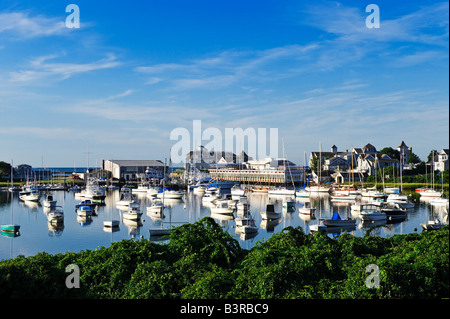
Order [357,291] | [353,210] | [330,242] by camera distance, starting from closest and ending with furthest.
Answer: [357,291] → [330,242] → [353,210]

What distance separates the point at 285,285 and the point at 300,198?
177 feet

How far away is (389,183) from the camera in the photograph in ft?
246

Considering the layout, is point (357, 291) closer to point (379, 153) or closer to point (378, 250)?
point (378, 250)

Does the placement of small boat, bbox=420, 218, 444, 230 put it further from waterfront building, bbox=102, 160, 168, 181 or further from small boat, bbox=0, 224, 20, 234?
waterfront building, bbox=102, 160, 168, 181

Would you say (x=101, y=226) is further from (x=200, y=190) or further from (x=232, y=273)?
(x=200, y=190)

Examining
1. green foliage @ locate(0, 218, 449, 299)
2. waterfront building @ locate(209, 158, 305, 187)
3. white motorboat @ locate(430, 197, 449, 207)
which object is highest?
waterfront building @ locate(209, 158, 305, 187)

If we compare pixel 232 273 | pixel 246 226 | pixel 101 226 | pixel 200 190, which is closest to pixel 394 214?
pixel 246 226

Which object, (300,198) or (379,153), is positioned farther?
(379,153)

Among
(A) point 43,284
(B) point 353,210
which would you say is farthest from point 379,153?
(A) point 43,284

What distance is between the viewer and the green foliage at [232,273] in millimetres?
9656

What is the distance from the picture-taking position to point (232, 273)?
11484mm

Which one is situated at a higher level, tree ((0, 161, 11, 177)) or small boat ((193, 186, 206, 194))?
tree ((0, 161, 11, 177))

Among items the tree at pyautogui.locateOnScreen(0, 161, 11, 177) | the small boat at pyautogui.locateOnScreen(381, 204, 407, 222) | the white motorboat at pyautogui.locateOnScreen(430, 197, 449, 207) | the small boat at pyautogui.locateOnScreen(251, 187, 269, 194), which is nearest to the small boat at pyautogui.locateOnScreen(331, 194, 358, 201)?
the white motorboat at pyautogui.locateOnScreen(430, 197, 449, 207)

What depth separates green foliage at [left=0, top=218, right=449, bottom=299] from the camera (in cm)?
966
